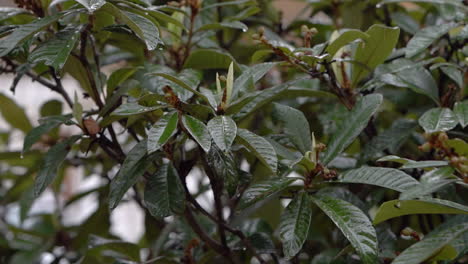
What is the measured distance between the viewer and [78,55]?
3.01 ft

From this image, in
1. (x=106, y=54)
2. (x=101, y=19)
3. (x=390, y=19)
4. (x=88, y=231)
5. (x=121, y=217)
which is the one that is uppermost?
(x=101, y=19)

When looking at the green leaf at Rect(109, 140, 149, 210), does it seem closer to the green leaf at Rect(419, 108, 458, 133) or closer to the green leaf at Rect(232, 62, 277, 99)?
the green leaf at Rect(232, 62, 277, 99)

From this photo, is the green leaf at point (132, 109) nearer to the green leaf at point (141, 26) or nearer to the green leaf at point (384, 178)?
the green leaf at point (141, 26)

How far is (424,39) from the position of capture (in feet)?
2.92

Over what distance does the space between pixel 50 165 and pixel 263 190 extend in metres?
0.33

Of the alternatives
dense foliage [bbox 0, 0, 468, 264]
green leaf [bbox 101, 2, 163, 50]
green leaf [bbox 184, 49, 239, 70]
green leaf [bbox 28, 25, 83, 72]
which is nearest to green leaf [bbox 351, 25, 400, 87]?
dense foliage [bbox 0, 0, 468, 264]

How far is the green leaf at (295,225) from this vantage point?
0.69 metres

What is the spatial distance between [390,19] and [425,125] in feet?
1.61

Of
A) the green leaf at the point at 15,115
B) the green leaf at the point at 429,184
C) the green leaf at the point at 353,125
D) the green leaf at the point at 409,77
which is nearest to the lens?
the green leaf at the point at 429,184

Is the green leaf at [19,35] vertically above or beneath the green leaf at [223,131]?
above

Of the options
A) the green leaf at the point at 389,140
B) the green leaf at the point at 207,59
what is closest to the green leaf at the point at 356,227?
the green leaf at the point at 389,140

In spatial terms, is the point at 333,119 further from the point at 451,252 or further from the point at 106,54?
the point at 106,54

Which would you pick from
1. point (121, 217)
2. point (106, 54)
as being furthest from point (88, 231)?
point (121, 217)

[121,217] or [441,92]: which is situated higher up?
[441,92]
